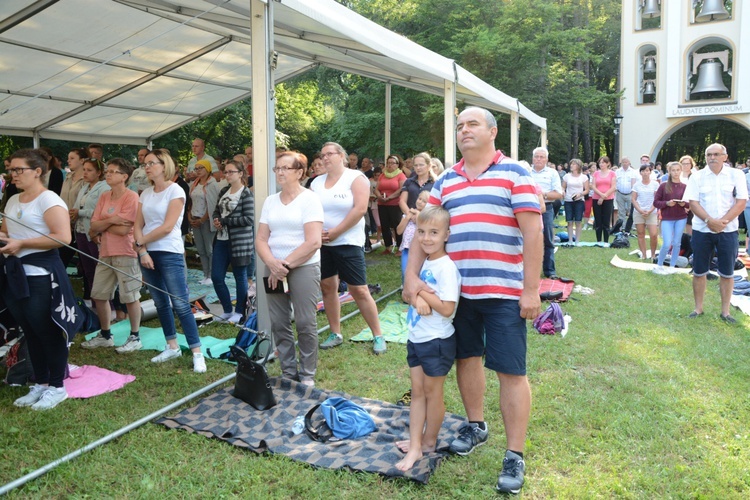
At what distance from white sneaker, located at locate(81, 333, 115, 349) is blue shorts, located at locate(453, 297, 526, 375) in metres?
3.95

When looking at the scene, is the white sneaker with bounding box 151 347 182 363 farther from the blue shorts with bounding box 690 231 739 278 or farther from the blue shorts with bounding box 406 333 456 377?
the blue shorts with bounding box 690 231 739 278

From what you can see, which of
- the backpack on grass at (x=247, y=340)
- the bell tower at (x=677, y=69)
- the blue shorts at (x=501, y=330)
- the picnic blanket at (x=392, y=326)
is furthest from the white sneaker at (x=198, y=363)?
the bell tower at (x=677, y=69)

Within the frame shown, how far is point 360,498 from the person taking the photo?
3029 millimetres

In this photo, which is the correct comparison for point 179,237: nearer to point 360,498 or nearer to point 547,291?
point 360,498

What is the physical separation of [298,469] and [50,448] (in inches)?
58.4

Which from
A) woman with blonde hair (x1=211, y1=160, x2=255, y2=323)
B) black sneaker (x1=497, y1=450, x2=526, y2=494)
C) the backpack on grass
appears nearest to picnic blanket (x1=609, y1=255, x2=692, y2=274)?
woman with blonde hair (x1=211, y1=160, x2=255, y2=323)

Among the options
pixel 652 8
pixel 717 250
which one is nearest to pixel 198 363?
pixel 717 250

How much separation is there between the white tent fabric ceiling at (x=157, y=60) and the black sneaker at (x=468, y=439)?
124 inches

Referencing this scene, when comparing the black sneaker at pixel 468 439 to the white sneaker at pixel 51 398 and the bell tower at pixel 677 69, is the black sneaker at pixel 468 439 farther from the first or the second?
the bell tower at pixel 677 69

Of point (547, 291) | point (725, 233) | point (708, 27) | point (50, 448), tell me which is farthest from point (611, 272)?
point (708, 27)

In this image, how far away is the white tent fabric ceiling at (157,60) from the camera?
598 centimetres

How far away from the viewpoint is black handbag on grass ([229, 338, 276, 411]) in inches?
162

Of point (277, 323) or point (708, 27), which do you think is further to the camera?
point (708, 27)

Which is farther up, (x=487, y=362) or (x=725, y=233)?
(x=725, y=233)
